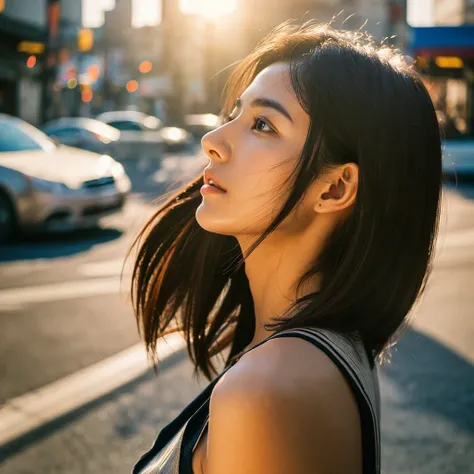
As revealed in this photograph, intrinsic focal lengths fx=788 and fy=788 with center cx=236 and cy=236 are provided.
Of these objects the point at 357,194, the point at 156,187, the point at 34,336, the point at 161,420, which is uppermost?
the point at 357,194

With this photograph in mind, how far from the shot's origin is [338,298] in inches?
61.1

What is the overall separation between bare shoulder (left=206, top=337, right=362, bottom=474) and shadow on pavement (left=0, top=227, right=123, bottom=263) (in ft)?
25.9

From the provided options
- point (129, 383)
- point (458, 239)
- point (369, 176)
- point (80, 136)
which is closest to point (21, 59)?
point (80, 136)

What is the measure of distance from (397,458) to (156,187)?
1452cm

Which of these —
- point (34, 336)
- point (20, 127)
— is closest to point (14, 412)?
point (34, 336)

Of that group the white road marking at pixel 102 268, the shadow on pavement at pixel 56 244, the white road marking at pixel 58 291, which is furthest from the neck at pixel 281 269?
the shadow on pavement at pixel 56 244

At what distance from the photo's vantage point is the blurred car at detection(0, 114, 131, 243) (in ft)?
32.2

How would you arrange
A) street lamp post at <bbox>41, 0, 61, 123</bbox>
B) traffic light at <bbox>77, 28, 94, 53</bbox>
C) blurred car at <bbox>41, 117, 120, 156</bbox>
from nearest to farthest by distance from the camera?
blurred car at <bbox>41, 117, 120, 156</bbox> → street lamp post at <bbox>41, 0, 61, 123</bbox> → traffic light at <bbox>77, 28, 94, 53</bbox>

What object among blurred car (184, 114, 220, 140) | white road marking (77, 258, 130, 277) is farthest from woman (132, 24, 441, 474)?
blurred car (184, 114, 220, 140)

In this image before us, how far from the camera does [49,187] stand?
985 cm

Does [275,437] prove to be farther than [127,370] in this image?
No

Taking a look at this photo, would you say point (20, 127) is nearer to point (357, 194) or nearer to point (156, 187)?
point (156, 187)

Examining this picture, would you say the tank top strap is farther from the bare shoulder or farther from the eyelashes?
the eyelashes

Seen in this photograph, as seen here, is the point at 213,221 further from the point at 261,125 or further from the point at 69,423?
the point at 69,423
